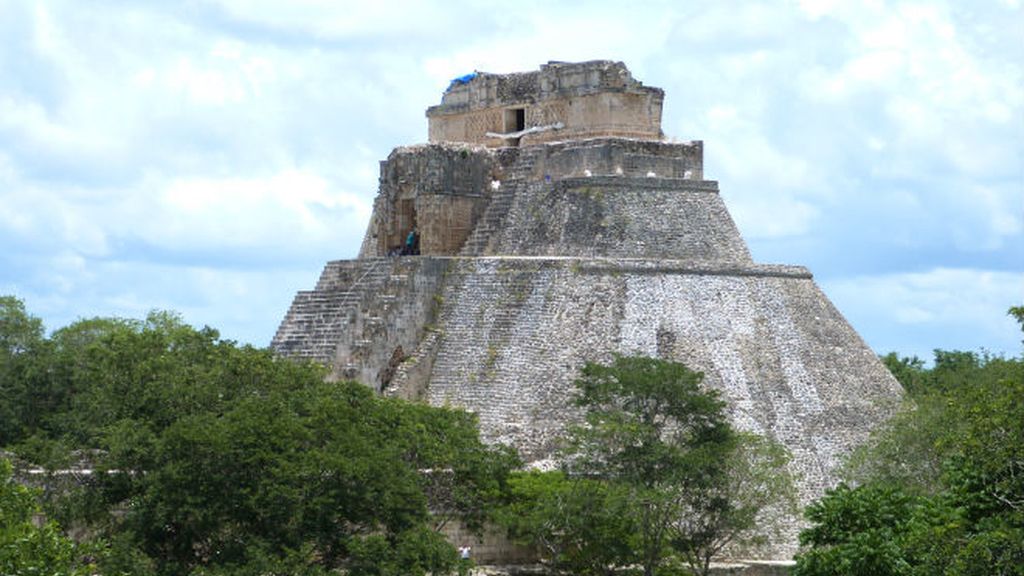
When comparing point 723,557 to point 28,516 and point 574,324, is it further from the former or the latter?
point 28,516

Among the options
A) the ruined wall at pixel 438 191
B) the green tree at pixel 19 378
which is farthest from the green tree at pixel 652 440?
the green tree at pixel 19 378

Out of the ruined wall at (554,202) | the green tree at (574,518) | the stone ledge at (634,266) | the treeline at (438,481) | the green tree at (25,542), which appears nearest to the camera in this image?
the green tree at (25,542)

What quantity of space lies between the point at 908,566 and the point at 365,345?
14243 millimetres

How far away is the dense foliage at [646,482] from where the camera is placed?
1253 inches

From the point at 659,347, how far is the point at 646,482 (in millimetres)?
4726

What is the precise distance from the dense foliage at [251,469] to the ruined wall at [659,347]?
4.31m

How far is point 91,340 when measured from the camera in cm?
4716

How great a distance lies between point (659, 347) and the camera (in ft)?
121

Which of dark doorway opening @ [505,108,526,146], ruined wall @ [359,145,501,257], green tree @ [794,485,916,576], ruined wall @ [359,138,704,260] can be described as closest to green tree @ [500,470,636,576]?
green tree @ [794,485,916,576]

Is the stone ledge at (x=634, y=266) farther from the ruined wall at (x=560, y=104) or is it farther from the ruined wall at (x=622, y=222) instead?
the ruined wall at (x=560, y=104)

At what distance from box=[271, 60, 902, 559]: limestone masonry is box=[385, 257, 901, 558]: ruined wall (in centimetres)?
4

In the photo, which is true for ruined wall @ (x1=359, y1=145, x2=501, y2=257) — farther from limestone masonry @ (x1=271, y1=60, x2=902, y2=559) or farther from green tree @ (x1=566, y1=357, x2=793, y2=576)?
green tree @ (x1=566, y1=357, x2=793, y2=576)

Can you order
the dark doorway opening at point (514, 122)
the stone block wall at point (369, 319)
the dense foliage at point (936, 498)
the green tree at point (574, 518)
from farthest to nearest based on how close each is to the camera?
the dark doorway opening at point (514, 122)
the stone block wall at point (369, 319)
the green tree at point (574, 518)
the dense foliage at point (936, 498)

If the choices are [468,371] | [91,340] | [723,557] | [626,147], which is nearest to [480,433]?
[468,371]
